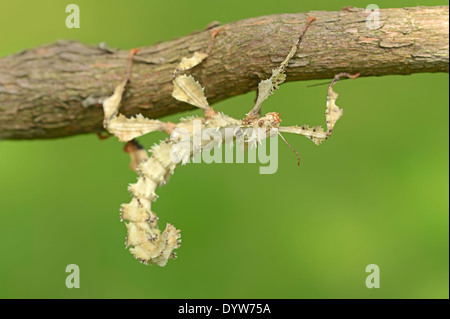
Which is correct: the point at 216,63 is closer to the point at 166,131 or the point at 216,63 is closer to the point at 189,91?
the point at 189,91

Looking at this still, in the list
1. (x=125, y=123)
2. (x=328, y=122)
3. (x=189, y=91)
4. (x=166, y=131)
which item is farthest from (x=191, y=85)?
(x=328, y=122)

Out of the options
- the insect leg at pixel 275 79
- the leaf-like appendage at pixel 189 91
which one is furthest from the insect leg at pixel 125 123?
the insect leg at pixel 275 79

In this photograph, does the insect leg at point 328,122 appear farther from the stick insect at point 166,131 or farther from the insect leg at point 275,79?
the insect leg at point 275,79

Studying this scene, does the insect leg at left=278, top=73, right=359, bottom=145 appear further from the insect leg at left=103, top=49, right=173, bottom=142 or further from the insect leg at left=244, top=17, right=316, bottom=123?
the insect leg at left=103, top=49, right=173, bottom=142

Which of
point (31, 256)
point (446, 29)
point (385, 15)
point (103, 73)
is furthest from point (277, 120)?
point (31, 256)

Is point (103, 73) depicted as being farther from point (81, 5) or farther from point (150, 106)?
point (81, 5)
